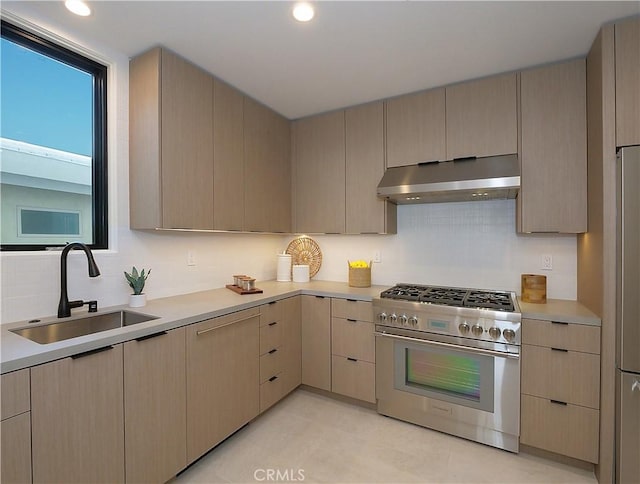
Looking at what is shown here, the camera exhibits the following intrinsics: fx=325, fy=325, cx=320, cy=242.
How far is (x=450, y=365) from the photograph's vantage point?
221cm

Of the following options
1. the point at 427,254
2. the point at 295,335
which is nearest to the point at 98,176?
the point at 295,335

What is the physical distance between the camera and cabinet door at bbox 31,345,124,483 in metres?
1.23

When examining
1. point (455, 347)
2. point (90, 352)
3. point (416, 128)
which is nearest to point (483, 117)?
point (416, 128)

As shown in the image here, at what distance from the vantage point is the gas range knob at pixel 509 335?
6.53ft

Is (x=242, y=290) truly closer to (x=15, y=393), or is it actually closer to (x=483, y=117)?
(x=15, y=393)

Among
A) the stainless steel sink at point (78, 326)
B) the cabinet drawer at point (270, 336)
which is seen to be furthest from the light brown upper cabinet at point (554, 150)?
the stainless steel sink at point (78, 326)

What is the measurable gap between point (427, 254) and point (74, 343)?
98.6 inches

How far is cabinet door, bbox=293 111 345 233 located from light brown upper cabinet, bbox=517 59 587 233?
1396 millimetres

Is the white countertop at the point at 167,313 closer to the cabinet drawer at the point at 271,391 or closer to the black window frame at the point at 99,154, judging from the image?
the black window frame at the point at 99,154

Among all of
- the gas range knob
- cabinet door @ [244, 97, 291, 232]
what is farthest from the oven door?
cabinet door @ [244, 97, 291, 232]

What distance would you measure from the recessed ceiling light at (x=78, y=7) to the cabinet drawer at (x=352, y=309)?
234cm

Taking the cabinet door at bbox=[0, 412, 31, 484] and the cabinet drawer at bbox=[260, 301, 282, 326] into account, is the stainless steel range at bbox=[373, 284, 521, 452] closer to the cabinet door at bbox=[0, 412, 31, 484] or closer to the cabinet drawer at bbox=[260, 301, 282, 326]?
the cabinet drawer at bbox=[260, 301, 282, 326]

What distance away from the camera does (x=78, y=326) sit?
5.93 feet

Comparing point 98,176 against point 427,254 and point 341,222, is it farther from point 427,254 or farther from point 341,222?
point 427,254
